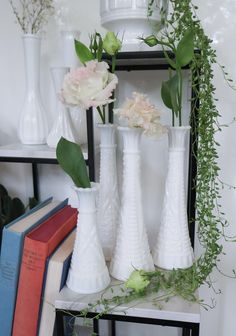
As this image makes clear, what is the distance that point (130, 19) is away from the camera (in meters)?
0.70

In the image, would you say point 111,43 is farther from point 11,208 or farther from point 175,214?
point 11,208

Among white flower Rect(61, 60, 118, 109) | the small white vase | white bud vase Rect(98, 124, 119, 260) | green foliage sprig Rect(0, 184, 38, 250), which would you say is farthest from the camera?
green foliage sprig Rect(0, 184, 38, 250)

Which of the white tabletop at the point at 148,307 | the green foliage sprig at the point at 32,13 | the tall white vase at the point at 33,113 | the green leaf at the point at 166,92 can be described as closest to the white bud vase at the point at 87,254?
the white tabletop at the point at 148,307

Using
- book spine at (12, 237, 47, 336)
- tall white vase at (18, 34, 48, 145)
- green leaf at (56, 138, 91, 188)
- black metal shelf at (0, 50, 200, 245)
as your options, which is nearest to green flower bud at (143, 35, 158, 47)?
black metal shelf at (0, 50, 200, 245)

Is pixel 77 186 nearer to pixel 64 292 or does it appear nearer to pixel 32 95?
pixel 64 292

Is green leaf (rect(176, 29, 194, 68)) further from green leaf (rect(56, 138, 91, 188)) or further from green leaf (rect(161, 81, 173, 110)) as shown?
green leaf (rect(56, 138, 91, 188))

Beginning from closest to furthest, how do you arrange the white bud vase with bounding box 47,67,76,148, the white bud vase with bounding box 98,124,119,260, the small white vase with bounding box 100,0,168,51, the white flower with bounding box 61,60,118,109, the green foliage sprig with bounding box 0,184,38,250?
the white flower with bounding box 61,60,118,109 < the small white vase with bounding box 100,0,168,51 < the white bud vase with bounding box 98,124,119,260 < the white bud vase with bounding box 47,67,76,148 < the green foliage sprig with bounding box 0,184,38,250

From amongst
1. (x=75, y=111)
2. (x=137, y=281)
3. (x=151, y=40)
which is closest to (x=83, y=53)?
(x=151, y=40)

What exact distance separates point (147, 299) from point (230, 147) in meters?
0.56

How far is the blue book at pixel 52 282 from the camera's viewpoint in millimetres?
713

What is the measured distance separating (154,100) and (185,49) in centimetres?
39

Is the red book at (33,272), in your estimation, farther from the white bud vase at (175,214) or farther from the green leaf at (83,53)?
the green leaf at (83,53)

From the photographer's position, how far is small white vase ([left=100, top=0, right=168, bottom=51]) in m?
0.69

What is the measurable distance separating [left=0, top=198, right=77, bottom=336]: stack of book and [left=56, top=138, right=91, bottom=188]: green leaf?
0.19 metres
